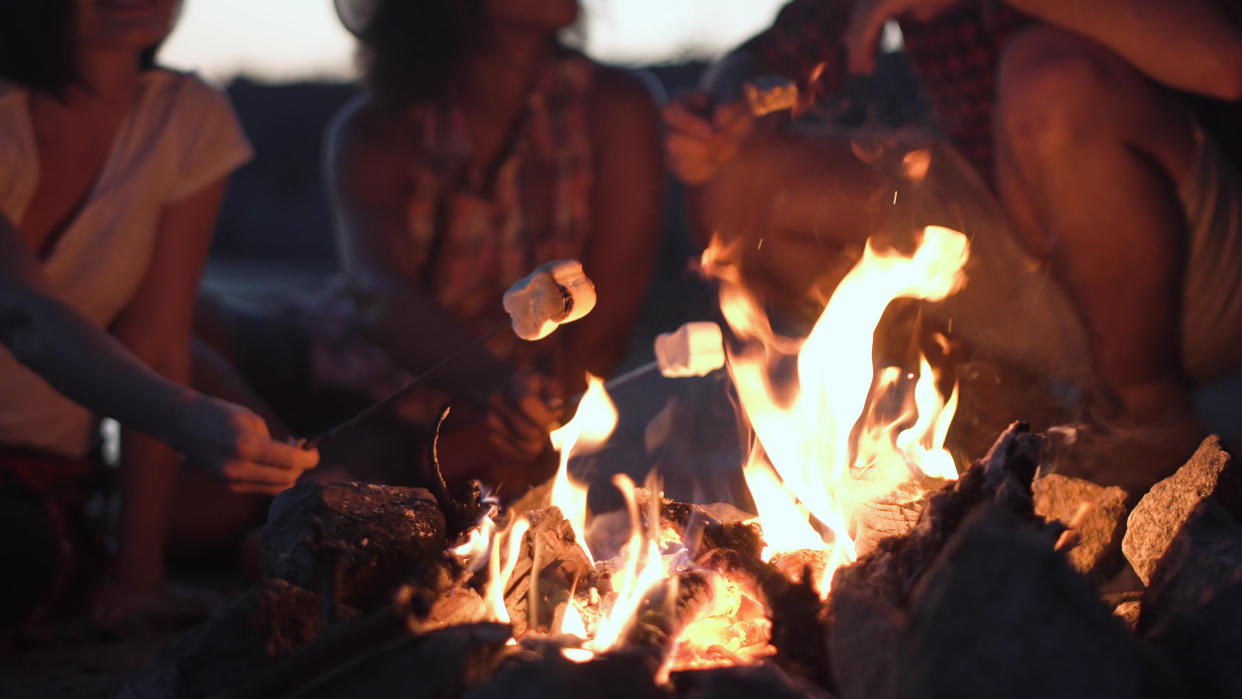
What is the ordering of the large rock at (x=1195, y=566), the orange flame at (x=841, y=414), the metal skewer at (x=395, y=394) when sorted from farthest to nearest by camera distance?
1. the orange flame at (x=841, y=414)
2. the metal skewer at (x=395, y=394)
3. the large rock at (x=1195, y=566)

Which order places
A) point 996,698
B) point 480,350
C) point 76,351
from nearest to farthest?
1. point 996,698
2. point 76,351
3. point 480,350

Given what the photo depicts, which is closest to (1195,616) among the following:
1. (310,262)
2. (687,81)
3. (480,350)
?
(480,350)

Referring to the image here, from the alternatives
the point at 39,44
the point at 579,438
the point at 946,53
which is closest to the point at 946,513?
the point at 579,438

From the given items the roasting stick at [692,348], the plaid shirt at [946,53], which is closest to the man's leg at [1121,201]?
the plaid shirt at [946,53]

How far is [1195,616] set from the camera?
3.89 ft

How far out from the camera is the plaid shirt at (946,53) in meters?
2.59

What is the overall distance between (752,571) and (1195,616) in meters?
0.58

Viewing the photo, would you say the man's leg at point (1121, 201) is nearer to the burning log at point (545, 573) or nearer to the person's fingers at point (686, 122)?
the person's fingers at point (686, 122)

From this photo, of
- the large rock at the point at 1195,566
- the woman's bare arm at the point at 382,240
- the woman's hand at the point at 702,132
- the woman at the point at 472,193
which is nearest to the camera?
the large rock at the point at 1195,566

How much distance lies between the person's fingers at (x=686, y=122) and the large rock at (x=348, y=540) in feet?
4.61

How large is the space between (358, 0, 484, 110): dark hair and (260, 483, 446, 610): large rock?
179cm

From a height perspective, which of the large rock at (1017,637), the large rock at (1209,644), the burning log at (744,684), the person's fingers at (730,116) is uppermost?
the large rock at (1017,637)

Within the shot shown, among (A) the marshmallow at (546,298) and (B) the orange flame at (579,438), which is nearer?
(A) the marshmallow at (546,298)

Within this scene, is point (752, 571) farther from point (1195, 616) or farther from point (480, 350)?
point (480, 350)
